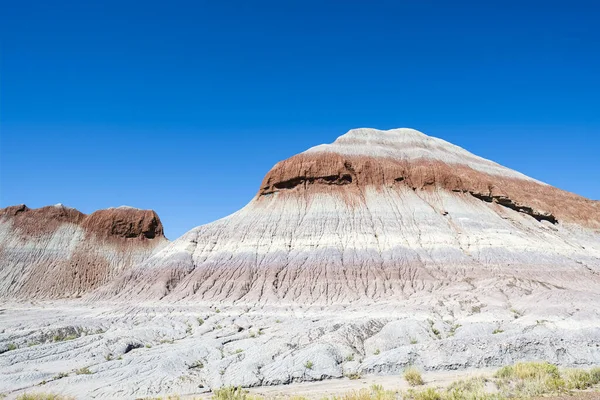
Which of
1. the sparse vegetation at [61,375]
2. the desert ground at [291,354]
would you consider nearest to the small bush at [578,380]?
the desert ground at [291,354]

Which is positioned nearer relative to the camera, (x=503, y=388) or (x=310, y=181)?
(x=503, y=388)

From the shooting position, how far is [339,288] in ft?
167

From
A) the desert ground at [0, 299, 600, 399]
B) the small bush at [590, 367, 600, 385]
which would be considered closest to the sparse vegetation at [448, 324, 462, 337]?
the desert ground at [0, 299, 600, 399]

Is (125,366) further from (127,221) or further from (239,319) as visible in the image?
(127,221)

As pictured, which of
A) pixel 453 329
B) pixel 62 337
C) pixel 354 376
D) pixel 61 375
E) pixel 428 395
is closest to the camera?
pixel 428 395

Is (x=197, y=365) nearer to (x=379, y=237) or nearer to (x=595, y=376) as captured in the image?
(x=595, y=376)

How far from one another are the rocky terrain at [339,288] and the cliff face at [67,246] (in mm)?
536

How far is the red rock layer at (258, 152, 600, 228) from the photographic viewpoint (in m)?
70.2

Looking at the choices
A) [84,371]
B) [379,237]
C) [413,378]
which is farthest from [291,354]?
[379,237]

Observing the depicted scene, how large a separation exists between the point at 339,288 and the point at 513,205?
3633 cm

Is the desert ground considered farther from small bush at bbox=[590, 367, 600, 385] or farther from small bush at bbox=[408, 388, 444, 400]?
small bush at bbox=[590, 367, 600, 385]

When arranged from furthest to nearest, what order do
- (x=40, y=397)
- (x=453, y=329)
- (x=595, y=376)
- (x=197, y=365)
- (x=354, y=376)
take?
(x=453, y=329), (x=197, y=365), (x=354, y=376), (x=40, y=397), (x=595, y=376)

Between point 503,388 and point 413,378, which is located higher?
point 503,388

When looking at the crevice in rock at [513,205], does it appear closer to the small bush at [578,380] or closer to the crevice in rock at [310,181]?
the crevice in rock at [310,181]
